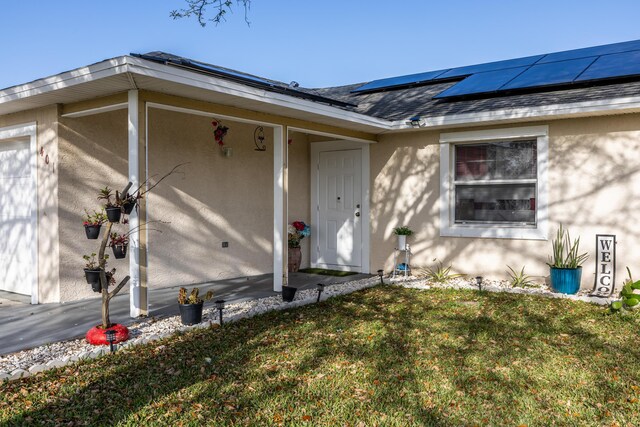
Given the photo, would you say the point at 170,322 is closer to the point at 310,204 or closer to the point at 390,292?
the point at 390,292

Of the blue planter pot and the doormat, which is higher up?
the blue planter pot

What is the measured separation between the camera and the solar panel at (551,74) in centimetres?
729

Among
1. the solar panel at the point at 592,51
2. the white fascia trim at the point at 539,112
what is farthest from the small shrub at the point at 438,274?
the solar panel at the point at 592,51

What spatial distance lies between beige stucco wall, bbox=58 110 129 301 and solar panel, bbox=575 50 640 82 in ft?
20.7

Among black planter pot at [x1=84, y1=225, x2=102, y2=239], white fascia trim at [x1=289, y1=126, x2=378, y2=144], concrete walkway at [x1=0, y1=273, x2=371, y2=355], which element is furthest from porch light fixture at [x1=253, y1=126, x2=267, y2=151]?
black planter pot at [x1=84, y1=225, x2=102, y2=239]

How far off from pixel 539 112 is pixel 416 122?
5.62 feet

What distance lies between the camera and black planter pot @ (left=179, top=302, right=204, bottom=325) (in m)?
4.84

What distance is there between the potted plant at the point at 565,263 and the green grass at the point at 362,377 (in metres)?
1.09

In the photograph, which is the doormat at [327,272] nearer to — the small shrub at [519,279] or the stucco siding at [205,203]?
→ the stucco siding at [205,203]

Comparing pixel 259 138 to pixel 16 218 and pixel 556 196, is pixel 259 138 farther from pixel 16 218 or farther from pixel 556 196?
pixel 556 196

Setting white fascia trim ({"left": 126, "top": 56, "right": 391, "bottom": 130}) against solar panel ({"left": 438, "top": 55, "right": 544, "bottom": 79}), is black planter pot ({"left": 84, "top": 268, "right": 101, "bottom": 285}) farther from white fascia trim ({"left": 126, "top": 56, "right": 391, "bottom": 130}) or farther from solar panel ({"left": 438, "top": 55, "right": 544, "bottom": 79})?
solar panel ({"left": 438, "top": 55, "right": 544, "bottom": 79})

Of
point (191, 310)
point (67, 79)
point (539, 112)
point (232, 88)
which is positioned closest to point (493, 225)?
point (539, 112)

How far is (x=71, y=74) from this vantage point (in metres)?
A: 4.68

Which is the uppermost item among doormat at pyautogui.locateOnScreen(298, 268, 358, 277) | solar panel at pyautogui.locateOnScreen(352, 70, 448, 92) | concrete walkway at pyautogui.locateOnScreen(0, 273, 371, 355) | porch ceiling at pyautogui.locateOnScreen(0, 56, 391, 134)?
solar panel at pyautogui.locateOnScreen(352, 70, 448, 92)
